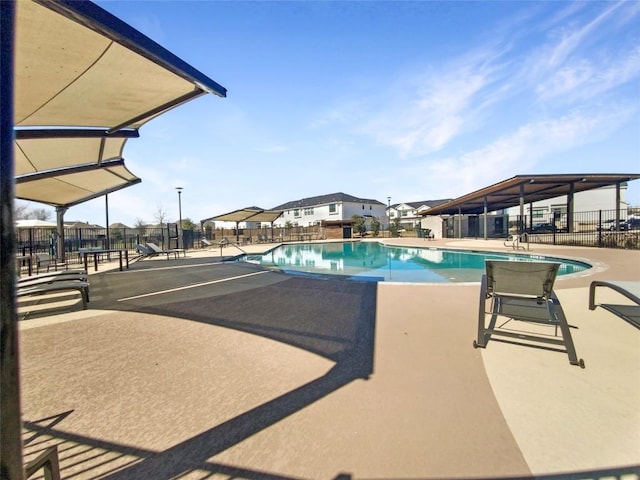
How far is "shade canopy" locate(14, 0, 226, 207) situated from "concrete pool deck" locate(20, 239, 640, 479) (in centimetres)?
209

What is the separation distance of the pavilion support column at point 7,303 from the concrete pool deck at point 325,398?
32.4 inches

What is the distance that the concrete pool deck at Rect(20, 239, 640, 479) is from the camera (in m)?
1.65

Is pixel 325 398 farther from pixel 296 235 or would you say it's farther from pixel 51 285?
pixel 296 235

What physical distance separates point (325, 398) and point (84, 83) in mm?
4320

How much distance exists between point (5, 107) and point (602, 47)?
1237cm

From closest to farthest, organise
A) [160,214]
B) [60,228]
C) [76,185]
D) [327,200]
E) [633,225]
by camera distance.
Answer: [76,185]
[60,228]
[633,225]
[160,214]
[327,200]

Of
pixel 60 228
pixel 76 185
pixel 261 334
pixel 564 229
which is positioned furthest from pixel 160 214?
pixel 564 229

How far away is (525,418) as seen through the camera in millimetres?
1973

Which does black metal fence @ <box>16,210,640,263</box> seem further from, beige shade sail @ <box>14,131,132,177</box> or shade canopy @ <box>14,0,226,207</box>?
shade canopy @ <box>14,0,226,207</box>

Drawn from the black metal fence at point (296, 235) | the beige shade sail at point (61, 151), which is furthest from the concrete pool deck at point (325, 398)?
the black metal fence at point (296, 235)

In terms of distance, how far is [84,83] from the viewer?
11.2 feet

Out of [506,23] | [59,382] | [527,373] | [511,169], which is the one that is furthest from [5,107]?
[511,169]

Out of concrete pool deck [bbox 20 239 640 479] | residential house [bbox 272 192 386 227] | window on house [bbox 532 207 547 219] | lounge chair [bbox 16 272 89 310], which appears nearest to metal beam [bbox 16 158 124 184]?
lounge chair [bbox 16 272 89 310]

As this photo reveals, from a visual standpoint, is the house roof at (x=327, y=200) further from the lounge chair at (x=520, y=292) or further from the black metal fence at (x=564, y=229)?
the lounge chair at (x=520, y=292)
